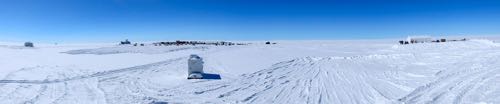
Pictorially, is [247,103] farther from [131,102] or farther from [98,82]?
[98,82]

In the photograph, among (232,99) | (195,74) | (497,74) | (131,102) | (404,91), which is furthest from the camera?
(195,74)

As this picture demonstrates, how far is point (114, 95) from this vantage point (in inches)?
333

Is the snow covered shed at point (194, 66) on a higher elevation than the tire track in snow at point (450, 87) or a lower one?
higher

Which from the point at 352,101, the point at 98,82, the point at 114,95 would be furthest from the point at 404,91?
the point at 98,82

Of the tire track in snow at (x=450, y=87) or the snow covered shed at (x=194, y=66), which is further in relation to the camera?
the snow covered shed at (x=194, y=66)

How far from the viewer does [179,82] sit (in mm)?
10727

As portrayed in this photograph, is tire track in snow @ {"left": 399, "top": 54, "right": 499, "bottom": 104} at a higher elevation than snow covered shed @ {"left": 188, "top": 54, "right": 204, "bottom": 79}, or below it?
below

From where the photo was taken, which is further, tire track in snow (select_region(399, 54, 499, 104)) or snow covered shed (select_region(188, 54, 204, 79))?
snow covered shed (select_region(188, 54, 204, 79))

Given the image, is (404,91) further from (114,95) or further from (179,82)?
(114,95)

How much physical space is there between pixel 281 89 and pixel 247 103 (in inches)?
73.5

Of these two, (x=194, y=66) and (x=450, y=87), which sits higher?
(x=194, y=66)

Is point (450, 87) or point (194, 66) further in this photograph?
point (194, 66)

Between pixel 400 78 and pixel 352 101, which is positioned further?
pixel 400 78

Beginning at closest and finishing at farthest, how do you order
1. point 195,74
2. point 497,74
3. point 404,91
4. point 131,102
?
point 131,102, point 404,91, point 497,74, point 195,74
